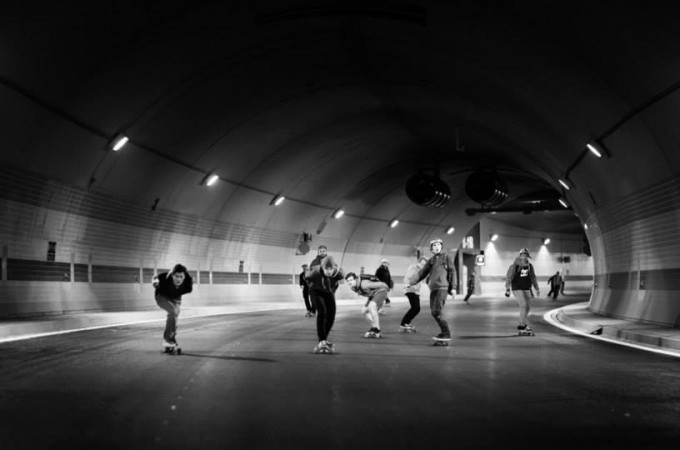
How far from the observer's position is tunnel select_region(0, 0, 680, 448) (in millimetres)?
13422

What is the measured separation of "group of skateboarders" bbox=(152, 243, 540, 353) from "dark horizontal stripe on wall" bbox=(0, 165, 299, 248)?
15.7ft

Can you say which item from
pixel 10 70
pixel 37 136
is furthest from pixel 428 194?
pixel 10 70

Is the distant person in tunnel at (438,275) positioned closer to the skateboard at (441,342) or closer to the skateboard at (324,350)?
the skateboard at (441,342)

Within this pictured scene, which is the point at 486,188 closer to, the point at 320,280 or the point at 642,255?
the point at 642,255

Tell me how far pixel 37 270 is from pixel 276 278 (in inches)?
583

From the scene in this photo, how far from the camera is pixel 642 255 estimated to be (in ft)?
60.9

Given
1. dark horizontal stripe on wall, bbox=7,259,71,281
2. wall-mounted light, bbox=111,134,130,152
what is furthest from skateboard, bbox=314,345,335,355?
wall-mounted light, bbox=111,134,130,152

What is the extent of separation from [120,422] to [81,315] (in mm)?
12898

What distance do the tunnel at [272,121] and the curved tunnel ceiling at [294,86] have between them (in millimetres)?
54

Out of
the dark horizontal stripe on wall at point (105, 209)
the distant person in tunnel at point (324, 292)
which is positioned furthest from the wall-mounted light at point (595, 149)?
the dark horizontal stripe on wall at point (105, 209)

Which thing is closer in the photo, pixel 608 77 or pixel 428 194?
pixel 608 77

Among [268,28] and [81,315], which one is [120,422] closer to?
[268,28]

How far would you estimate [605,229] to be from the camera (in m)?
22.2

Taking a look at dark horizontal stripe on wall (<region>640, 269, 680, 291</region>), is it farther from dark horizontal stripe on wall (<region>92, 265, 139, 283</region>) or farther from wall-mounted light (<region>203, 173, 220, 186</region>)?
dark horizontal stripe on wall (<region>92, 265, 139, 283</region>)
